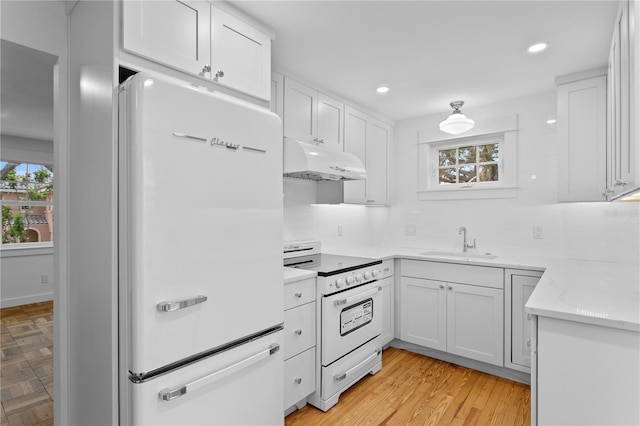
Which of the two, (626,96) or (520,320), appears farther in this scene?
(520,320)

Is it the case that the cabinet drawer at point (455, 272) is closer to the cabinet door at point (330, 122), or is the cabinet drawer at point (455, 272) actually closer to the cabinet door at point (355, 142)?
the cabinet door at point (355, 142)

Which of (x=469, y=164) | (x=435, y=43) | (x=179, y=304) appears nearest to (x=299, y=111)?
(x=435, y=43)

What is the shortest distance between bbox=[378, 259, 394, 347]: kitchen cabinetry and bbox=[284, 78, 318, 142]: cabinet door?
1356 mm

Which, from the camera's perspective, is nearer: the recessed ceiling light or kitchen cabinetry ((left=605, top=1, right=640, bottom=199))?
kitchen cabinetry ((left=605, top=1, right=640, bottom=199))

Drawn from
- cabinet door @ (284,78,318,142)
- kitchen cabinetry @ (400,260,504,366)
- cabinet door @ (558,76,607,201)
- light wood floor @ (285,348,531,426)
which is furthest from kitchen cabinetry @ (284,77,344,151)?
light wood floor @ (285,348,531,426)

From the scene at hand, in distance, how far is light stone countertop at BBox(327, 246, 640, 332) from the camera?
127 centimetres

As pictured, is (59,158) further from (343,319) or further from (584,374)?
(584,374)

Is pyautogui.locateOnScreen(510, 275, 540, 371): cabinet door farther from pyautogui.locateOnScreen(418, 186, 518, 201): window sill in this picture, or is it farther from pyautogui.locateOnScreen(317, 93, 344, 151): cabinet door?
pyautogui.locateOnScreen(317, 93, 344, 151): cabinet door

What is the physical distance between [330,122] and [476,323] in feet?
6.88

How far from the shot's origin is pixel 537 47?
7.28 feet

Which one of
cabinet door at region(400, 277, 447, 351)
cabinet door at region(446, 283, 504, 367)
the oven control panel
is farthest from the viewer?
cabinet door at region(400, 277, 447, 351)

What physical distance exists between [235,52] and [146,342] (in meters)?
1.46

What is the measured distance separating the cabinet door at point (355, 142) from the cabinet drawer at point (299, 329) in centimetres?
122

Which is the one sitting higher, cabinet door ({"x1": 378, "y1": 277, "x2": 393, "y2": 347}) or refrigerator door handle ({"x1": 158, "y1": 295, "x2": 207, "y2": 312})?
refrigerator door handle ({"x1": 158, "y1": 295, "x2": 207, "y2": 312})
